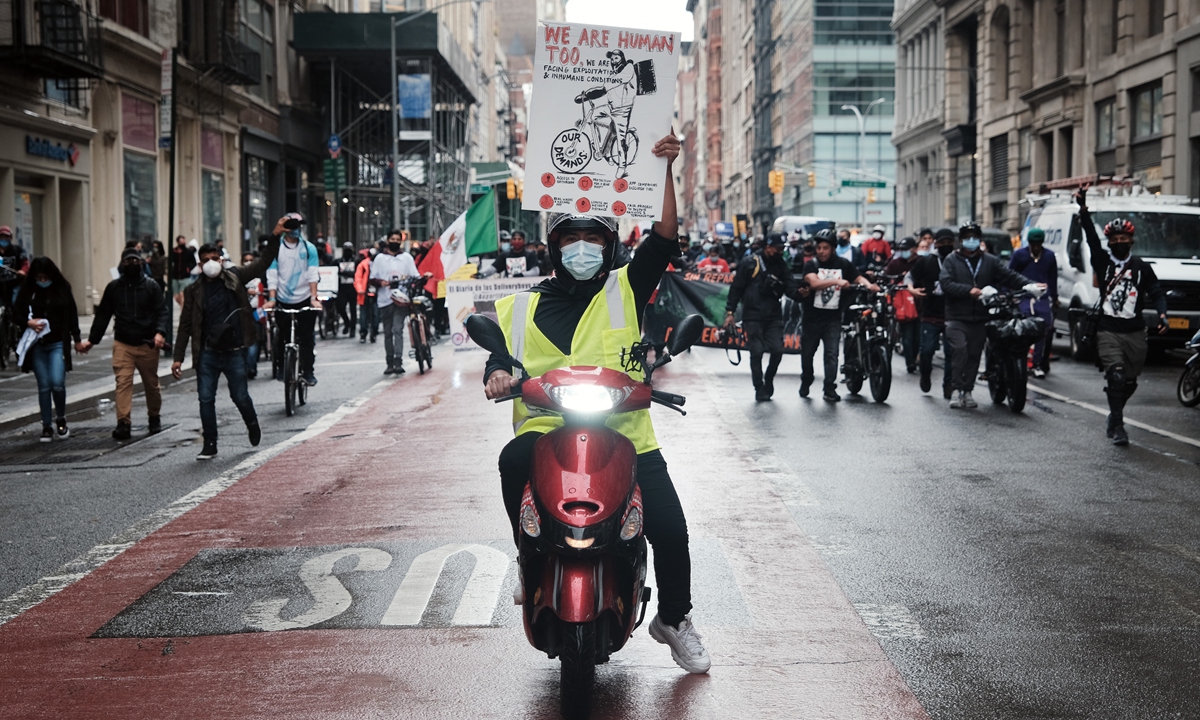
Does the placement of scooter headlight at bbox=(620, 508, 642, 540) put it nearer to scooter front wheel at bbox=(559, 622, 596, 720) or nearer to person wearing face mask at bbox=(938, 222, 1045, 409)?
scooter front wheel at bbox=(559, 622, 596, 720)

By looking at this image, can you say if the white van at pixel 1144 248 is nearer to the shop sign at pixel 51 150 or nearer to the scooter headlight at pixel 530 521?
the scooter headlight at pixel 530 521

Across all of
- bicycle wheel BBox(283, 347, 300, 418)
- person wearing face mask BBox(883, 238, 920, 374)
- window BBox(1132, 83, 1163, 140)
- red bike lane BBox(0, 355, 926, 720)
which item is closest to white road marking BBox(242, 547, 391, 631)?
red bike lane BBox(0, 355, 926, 720)

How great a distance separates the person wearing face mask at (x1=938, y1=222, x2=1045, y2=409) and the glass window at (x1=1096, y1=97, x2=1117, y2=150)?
26.5 meters

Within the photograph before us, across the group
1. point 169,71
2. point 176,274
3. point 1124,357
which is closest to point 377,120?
point 176,274

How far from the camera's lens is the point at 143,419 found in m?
14.3

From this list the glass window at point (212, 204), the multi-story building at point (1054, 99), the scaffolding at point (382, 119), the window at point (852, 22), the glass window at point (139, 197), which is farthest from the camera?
the window at point (852, 22)

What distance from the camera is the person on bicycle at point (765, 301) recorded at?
1506 centimetres

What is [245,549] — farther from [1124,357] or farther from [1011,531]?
[1124,357]

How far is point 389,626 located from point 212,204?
108 ft

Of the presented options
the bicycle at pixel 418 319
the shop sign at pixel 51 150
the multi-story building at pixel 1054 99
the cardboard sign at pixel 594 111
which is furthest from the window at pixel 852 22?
the cardboard sign at pixel 594 111

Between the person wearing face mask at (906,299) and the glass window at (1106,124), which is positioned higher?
the glass window at (1106,124)

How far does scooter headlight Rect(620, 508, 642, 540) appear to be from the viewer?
4.57 metres

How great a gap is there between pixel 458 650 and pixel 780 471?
16.2ft

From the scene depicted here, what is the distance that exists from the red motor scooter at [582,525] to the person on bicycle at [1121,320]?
7.89m
